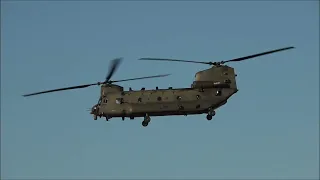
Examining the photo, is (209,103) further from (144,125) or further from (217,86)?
(144,125)

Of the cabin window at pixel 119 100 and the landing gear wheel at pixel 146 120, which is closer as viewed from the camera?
the landing gear wheel at pixel 146 120

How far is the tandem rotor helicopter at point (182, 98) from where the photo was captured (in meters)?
106

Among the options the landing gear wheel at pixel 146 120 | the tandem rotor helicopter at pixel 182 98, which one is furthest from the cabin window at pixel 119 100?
the landing gear wheel at pixel 146 120

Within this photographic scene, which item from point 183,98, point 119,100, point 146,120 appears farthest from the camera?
point 119,100

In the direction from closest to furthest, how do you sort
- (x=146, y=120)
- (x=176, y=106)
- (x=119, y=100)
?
(x=176, y=106)
(x=146, y=120)
(x=119, y=100)

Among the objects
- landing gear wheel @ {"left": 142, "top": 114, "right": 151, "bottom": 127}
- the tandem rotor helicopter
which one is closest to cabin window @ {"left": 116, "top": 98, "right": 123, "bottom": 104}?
the tandem rotor helicopter

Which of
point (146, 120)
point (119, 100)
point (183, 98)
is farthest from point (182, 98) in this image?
point (119, 100)

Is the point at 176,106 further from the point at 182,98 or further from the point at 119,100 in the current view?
the point at 119,100

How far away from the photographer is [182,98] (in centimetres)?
10581

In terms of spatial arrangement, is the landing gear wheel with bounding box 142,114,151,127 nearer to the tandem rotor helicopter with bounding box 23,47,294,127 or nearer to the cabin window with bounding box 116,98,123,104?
the tandem rotor helicopter with bounding box 23,47,294,127

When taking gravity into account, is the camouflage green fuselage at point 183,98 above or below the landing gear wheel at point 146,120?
above

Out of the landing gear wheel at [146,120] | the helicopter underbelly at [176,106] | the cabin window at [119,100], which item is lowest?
the landing gear wheel at [146,120]

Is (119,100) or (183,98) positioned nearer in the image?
(183,98)

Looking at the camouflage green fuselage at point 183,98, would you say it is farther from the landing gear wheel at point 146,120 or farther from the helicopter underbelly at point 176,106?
the landing gear wheel at point 146,120
